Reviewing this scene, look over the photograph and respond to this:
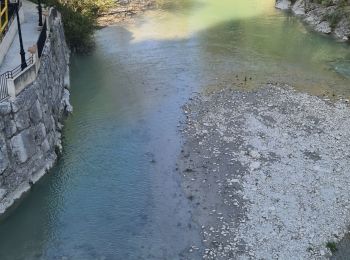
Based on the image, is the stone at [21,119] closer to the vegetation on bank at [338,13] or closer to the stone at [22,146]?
the stone at [22,146]

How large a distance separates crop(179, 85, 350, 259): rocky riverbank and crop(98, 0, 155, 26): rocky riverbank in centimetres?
2067

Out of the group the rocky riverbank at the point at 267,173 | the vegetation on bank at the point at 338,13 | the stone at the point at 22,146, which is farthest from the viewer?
the vegetation on bank at the point at 338,13

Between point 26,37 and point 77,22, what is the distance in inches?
338

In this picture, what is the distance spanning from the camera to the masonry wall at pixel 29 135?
1862 cm

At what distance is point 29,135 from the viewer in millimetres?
19953

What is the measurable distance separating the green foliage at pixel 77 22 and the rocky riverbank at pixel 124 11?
338 inches

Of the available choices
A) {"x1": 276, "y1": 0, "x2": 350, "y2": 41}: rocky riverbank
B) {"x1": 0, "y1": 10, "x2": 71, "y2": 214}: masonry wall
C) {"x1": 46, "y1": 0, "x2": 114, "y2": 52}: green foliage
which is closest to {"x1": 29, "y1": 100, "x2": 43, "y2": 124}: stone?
{"x1": 0, "y1": 10, "x2": 71, "y2": 214}: masonry wall

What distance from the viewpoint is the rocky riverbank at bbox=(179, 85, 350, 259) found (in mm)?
17594

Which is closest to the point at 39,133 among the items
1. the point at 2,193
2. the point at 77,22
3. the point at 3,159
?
the point at 3,159

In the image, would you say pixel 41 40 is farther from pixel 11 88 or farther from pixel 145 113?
pixel 145 113

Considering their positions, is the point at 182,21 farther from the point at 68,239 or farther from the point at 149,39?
the point at 68,239

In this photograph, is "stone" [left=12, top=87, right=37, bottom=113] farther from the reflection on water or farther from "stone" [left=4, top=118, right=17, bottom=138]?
the reflection on water

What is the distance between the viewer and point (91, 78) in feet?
108

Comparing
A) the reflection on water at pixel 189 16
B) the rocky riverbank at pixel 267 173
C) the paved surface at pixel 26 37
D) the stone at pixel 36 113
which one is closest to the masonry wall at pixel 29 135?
the stone at pixel 36 113
